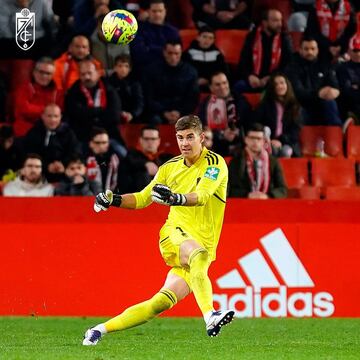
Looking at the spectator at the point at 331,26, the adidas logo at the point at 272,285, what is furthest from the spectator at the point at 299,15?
the adidas logo at the point at 272,285

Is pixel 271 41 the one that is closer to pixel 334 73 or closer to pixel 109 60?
pixel 334 73

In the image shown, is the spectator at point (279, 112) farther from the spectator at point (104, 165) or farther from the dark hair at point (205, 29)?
the spectator at point (104, 165)

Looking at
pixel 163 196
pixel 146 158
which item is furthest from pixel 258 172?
pixel 163 196

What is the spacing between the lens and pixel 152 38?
59.1 feet

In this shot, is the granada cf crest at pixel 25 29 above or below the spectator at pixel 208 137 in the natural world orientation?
above

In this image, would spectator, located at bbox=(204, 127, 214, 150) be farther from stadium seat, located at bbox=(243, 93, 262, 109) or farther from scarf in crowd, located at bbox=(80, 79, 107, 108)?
stadium seat, located at bbox=(243, 93, 262, 109)

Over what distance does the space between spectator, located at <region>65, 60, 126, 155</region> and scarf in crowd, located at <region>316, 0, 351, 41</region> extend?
408cm

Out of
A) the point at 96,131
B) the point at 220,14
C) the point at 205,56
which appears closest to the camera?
the point at 96,131

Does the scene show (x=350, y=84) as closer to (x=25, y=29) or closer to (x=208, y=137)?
(x=208, y=137)

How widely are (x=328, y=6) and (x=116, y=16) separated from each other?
576 cm

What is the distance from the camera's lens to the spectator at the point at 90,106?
651 inches

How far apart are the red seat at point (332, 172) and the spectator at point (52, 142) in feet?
11.7

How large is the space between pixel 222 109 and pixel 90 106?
1974 millimetres

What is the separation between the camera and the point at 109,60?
17.8m
